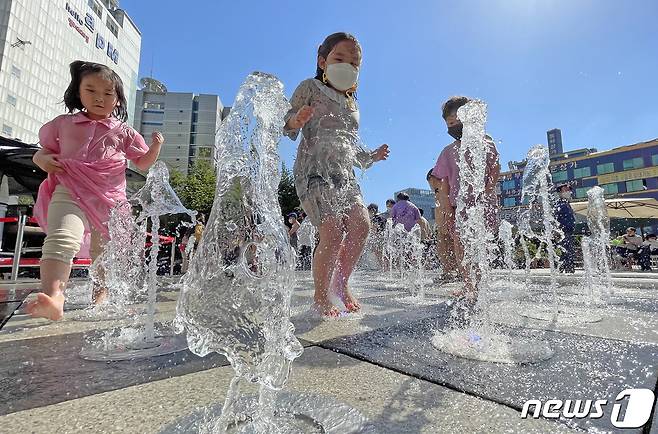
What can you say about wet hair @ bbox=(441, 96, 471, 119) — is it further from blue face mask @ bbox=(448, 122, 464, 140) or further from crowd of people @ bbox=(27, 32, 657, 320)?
crowd of people @ bbox=(27, 32, 657, 320)

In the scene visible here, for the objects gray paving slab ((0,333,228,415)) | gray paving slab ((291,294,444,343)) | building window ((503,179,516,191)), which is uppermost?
building window ((503,179,516,191))

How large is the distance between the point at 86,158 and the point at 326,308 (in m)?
1.67

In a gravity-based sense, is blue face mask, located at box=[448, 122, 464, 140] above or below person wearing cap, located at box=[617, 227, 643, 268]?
above

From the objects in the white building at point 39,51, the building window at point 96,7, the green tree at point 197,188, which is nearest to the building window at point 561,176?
the green tree at point 197,188

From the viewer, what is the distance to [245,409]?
853mm

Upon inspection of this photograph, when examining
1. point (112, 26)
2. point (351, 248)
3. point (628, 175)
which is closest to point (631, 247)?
point (351, 248)

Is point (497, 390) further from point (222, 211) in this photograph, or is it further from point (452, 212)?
point (452, 212)

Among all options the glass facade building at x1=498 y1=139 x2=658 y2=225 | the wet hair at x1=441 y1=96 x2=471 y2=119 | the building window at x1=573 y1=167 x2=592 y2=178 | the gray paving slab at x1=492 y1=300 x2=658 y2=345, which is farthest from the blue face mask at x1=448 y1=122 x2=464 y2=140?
the building window at x1=573 y1=167 x2=592 y2=178

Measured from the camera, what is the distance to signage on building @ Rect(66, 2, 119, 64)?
42.8 m

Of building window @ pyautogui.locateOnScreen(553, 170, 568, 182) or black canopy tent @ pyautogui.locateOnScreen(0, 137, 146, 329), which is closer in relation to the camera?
black canopy tent @ pyautogui.locateOnScreen(0, 137, 146, 329)

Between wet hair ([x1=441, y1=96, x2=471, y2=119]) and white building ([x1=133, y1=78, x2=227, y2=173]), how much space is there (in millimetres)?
65995

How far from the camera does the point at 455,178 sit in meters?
3.21

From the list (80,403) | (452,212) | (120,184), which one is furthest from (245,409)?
(452,212)

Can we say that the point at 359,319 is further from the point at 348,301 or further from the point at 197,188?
the point at 197,188
